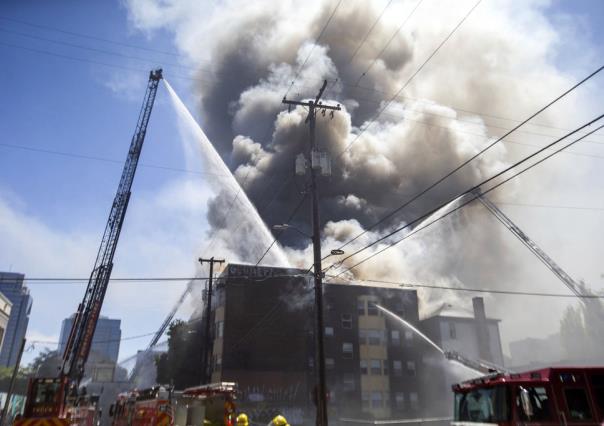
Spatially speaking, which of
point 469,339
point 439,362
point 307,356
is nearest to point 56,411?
point 307,356

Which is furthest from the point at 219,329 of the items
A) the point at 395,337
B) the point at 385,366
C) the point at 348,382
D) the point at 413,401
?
the point at 413,401

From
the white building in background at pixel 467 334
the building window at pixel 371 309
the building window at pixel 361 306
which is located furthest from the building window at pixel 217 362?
the white building in background at pixel 467 334

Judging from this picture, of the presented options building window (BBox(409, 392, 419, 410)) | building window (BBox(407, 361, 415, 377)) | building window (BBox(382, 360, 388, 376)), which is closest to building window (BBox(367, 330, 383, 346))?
building window (BBox(382, 360, 388, 376))

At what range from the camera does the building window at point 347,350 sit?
140 feet

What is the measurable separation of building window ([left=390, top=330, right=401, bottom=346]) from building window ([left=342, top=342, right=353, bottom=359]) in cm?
459

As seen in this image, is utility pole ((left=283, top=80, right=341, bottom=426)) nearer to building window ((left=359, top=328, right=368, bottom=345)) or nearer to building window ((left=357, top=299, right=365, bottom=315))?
building window ((left=357, top=299, right=365, bottom=315))

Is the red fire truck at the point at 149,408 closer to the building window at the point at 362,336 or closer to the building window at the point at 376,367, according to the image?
the building window at the point at 362,336

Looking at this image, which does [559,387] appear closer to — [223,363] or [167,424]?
[167,424]

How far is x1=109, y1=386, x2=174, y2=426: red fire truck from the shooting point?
41.2ft

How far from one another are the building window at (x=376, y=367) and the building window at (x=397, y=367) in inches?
59.9

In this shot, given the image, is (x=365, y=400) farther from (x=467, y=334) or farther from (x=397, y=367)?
(x=467, y=334)

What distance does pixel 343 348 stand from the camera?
1688 inches

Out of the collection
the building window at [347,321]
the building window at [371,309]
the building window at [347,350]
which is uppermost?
the building window at [371,309]

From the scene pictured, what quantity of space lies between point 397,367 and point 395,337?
9.09 feet
